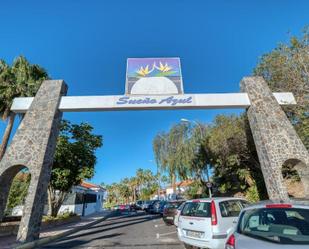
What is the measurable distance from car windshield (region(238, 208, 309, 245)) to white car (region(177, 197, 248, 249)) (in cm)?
226

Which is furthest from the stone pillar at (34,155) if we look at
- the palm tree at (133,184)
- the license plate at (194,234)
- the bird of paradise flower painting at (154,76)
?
the palm tree at (133,184)

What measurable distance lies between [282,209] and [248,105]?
9577mm

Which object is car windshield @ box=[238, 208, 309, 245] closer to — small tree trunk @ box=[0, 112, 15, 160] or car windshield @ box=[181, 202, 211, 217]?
car windshield @ box=[181, 202, 211, 217]

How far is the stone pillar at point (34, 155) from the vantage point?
10.0 m

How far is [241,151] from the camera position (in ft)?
60.1

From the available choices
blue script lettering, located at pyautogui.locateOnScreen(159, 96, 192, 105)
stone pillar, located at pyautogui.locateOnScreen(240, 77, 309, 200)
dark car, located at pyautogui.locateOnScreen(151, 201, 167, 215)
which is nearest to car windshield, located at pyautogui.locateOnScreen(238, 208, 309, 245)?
stone pillar, located at pyautogui.locateOnScreen(240, 77, 309, 200)

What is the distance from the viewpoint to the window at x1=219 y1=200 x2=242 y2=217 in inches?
255

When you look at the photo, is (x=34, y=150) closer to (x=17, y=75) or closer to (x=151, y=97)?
(x=151, y=97)

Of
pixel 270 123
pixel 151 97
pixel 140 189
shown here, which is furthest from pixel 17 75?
pixel 140 189

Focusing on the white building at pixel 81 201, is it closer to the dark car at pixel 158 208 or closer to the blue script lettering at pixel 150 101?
the dark car at pixel 158 208

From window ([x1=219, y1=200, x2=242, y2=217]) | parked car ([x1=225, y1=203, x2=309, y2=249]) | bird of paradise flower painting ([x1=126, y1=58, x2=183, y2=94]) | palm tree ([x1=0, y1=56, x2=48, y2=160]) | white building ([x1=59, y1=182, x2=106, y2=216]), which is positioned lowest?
parked car ([x1=225, y1=203, x2=309, y2=249])

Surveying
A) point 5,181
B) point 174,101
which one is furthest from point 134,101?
point 5,181

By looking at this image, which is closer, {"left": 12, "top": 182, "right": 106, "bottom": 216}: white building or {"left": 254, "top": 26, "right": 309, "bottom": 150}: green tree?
{"left": 254, "top": 26, "right": 309, "bottom": 150}: green tree

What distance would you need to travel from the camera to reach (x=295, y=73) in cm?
1206
